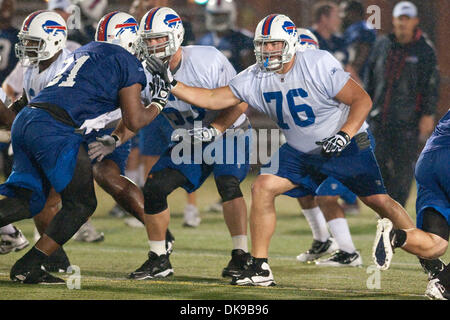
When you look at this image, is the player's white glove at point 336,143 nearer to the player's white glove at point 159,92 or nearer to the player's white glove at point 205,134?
the player's white glove at point 205,134

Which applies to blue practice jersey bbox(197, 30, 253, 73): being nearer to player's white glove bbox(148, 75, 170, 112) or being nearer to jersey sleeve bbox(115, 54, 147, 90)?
player's white glove bbox(148, 75, 170, 112)

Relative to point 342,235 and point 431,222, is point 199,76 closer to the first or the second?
point 342,235

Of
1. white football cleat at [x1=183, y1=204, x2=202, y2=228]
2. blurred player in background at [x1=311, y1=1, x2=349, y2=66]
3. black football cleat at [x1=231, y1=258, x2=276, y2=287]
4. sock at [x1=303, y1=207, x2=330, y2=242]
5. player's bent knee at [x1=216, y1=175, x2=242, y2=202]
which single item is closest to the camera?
black football cleat at [x1=231, y1=258, x2=276, y2=287]

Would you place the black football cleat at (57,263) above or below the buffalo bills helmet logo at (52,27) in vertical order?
below

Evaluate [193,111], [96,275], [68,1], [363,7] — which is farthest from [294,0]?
[96,275]

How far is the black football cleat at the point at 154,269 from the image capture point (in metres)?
5.50

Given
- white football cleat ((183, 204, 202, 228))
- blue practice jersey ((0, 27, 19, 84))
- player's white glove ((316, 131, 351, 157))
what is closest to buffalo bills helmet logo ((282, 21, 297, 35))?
player's white glove ((316, 131, 351, 157))

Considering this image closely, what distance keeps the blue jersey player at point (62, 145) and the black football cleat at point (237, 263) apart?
3.17 ft

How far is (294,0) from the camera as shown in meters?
11.4

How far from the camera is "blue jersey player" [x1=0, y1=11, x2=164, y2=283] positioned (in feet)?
16.4

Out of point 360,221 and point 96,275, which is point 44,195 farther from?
point 360,221

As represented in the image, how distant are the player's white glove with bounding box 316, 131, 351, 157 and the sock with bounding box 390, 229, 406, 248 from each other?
2.11 ft

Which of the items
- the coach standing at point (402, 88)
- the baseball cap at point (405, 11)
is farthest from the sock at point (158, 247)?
the baseball cap at point (405, 11)

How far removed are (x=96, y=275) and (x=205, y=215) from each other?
321 centimetres
